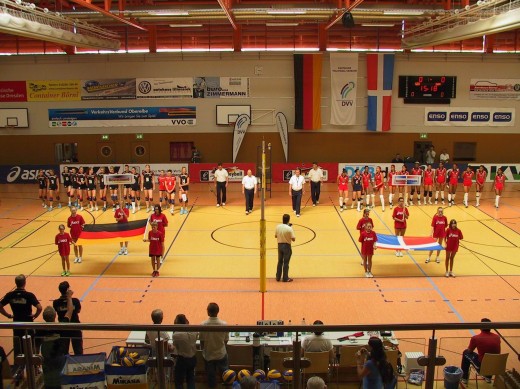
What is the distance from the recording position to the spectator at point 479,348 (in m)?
8.00

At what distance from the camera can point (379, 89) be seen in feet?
104

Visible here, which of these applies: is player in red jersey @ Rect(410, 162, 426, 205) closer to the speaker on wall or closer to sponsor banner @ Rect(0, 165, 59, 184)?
the speaker on wall

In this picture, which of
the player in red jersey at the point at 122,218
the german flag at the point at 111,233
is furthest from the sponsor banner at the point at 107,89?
the german flag at the point at 111,233

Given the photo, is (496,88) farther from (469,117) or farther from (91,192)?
(91,192)

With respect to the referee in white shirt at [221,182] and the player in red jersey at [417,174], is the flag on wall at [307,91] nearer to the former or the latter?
the player in red jersey at [417,174]

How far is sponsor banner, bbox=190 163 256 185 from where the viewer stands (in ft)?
97.8

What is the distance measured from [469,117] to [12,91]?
27580 mm

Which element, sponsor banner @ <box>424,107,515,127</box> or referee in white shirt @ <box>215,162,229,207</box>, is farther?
sponsor banner @ <box>424,107,515,127</box>

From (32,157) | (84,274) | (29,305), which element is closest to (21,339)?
(29,305)

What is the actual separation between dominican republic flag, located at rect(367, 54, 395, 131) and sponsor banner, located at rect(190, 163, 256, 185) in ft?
26.3

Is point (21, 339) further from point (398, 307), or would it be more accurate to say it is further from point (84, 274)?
point (84, 274)

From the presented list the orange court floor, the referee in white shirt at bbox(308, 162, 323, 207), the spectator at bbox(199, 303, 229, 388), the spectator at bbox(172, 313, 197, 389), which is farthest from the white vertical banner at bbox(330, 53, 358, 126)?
the spectator at bbox(172, 313, 197, 389)

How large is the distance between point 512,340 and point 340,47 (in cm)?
2762

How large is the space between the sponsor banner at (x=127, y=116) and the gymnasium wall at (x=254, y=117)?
324 mm
